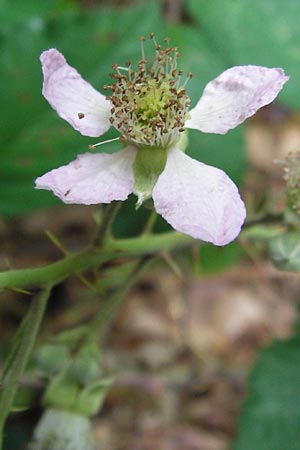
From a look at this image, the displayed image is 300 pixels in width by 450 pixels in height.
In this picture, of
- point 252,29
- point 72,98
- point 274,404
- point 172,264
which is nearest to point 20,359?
point 172,264

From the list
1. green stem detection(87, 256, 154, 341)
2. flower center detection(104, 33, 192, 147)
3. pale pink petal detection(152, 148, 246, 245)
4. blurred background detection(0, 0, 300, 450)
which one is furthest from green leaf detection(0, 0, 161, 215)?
pale pink petal detection(152, 148, 246, 245)

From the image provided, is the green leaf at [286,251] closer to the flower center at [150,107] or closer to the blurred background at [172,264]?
the blurred background at [172,264]

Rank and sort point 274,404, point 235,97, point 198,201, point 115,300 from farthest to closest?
point 274,404, point 115,300, point 235,97, point 198,201

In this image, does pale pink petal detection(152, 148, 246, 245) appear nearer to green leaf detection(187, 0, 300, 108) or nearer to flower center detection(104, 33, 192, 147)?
flower center detection(104, 33, 192, 147)

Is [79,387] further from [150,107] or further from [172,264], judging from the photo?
[150,107]

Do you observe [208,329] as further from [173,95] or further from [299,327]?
[173,95]

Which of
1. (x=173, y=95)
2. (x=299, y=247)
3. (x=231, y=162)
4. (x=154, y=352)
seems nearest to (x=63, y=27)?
(x=231, y=162)

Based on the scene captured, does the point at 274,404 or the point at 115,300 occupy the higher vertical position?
the point at 115,300

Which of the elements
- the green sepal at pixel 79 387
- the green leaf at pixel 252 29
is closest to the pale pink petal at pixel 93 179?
the green sepal at pixel 79 387
